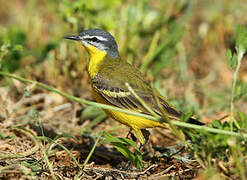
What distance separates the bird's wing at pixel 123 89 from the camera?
4016 mm

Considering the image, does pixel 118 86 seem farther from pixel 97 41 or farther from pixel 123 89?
pixel 97 41

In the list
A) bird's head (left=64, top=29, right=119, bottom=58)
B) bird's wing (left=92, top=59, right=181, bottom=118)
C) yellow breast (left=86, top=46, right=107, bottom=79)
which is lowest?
bird's wing (left=92, top=59, right=181, bottom=118)

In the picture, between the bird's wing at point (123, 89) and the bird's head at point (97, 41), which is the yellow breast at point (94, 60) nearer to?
the bird's head at point (97, 41)

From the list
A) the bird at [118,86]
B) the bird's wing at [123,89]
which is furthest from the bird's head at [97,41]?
the bird's wing at [123,89]

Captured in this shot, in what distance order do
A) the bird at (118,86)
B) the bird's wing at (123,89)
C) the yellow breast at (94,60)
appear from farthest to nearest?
the yellow breast at (94,60), the bird's wing at (123,89), the bird at (118,86)

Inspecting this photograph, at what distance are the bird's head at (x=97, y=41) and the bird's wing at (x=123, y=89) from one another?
0.50 meters

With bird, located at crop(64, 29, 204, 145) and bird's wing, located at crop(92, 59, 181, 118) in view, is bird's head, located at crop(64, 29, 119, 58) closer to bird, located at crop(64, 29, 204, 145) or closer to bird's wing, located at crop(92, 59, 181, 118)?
bird, located at crop(64, 29, 204, 145)

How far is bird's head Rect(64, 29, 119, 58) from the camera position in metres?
4.70

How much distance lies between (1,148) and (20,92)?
1.75m

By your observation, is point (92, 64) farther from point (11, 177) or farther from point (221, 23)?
point (221, 23)

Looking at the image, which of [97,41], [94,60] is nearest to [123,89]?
[94,60]

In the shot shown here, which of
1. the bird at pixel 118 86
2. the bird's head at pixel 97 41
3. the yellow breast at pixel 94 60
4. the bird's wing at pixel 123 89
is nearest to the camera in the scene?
the bird at pixel 118 86

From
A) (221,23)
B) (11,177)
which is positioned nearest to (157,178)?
(11,177)

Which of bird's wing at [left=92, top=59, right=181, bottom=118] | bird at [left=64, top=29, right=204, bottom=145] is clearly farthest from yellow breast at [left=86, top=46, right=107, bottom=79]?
bird's wing at [left=92, top=59, right=181, bottom=118]
